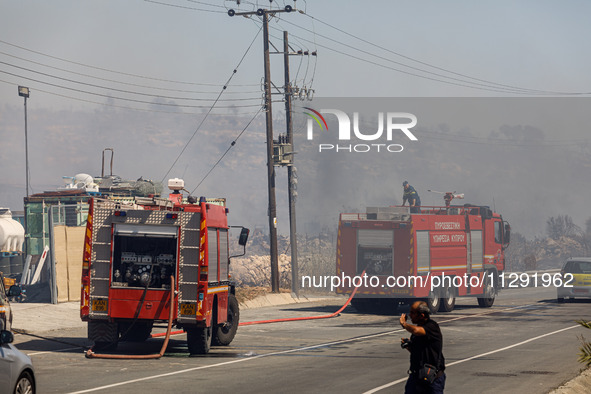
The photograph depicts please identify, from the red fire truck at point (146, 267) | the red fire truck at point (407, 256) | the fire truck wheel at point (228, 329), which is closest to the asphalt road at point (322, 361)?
the fire truck wheel at point (228, 329)

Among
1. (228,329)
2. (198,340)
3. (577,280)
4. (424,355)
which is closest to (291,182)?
(577,280)

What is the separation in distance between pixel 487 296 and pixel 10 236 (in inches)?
748

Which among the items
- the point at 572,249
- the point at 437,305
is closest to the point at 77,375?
the point at 437,305

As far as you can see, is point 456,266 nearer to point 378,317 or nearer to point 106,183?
point 378,317

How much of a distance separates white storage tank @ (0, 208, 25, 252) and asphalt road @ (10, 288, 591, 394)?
13.4m

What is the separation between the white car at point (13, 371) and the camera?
934 centimetres

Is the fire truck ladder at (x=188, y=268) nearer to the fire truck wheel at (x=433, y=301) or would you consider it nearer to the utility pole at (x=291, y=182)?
the fire truck wheel at (x=433, y=301)

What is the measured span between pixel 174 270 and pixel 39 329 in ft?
22.9

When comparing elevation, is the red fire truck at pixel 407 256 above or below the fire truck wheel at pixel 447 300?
above

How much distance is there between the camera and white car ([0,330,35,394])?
30.6 ft

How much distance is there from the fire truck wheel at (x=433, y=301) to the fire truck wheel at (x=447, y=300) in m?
0.49

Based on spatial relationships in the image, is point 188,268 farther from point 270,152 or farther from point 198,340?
point 270,152

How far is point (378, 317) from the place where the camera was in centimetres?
2891

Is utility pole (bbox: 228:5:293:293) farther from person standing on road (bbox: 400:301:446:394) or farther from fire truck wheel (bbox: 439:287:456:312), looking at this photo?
person standing on road (bbox: 400:301:446:394)
